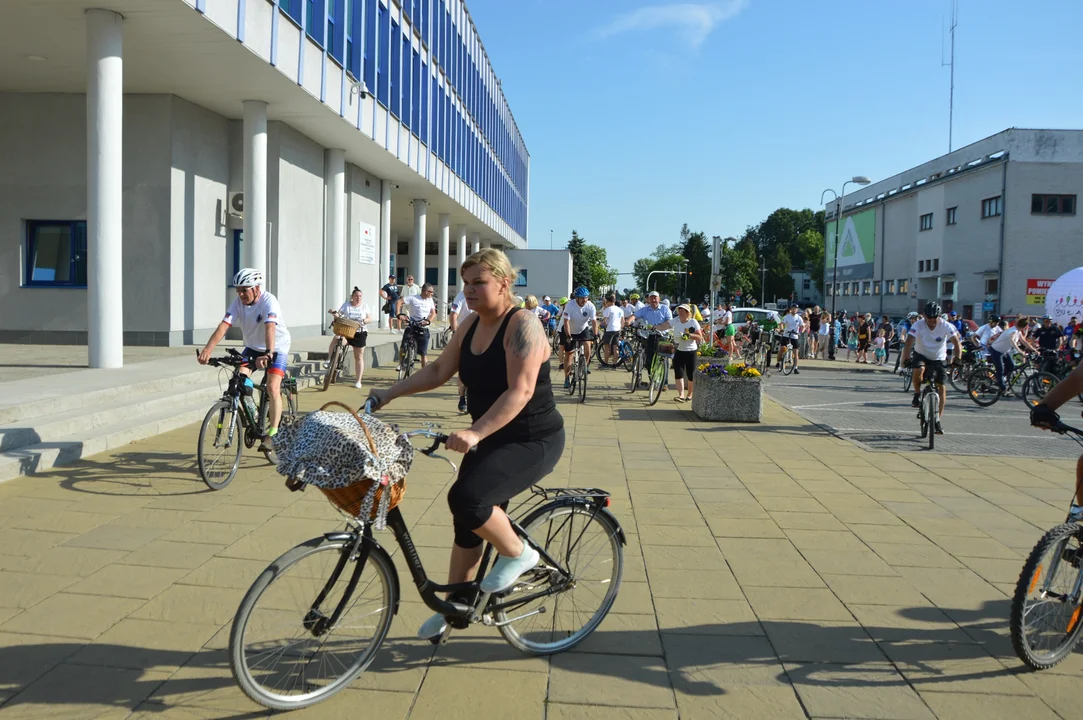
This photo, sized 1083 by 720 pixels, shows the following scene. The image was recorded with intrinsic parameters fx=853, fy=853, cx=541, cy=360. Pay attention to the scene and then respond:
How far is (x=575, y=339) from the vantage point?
580 inches

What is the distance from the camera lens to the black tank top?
3436 millimetres

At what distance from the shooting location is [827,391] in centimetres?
1834

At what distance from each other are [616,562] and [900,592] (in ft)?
6.19

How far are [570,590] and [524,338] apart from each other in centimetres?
129

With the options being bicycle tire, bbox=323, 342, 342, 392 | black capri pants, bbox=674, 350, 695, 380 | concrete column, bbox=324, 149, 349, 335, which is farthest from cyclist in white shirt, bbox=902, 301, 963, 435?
concrete column, bbox=324, 149, 349, 335

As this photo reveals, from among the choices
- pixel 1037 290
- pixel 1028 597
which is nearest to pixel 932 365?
pixel 1028 597

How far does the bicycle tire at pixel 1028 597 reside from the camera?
3.65 m

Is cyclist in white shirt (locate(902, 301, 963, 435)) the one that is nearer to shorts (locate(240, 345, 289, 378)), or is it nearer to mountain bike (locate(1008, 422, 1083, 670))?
mountain bike (locate(1008, 422, 1083, 670))

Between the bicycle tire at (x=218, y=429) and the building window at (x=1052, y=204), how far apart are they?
49103 mm

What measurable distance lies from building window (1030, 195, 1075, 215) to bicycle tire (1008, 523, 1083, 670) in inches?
1941

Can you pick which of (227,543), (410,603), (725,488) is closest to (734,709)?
(410,603)

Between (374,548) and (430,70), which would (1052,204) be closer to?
(430,70)

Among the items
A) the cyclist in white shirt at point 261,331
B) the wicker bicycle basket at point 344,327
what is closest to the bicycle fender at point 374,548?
the cyclist in white shirt at point 261,331

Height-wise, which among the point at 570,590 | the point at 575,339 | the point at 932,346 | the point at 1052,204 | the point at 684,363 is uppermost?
the point at 1052,204
